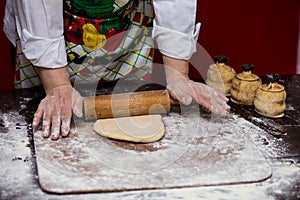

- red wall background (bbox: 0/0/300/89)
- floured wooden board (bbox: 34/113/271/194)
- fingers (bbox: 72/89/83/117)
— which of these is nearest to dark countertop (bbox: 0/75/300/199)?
floured wooden board (bbox: 34/113/271/194)

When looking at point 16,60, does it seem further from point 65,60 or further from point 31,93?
point 65,60

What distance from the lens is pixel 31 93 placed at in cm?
161

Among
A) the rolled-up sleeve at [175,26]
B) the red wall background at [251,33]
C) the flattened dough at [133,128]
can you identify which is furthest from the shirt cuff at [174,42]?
the red wall background at [251,33]

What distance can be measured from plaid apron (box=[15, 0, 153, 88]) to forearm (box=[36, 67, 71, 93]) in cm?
9

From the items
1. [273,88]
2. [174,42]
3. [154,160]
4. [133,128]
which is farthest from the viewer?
[174,42]

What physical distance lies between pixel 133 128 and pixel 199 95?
257mm

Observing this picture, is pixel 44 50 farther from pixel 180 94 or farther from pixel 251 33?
pixel 251 33

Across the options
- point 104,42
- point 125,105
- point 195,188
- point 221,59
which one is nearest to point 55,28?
point 104,42

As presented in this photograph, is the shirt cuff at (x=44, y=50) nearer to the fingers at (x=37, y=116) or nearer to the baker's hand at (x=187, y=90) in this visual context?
the fingers at (x=37, y=116)

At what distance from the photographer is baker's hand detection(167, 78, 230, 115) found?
58.2 inches

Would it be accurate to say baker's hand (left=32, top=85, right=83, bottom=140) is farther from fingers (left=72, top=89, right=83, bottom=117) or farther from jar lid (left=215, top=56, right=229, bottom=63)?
jar lid (left=215, top=56, right=229, bottom=63)

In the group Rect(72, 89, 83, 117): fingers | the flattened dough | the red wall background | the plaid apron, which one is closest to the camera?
the flattened dough

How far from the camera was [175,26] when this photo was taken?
1.58 m

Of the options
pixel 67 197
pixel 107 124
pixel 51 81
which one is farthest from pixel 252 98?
pixel 67 197
